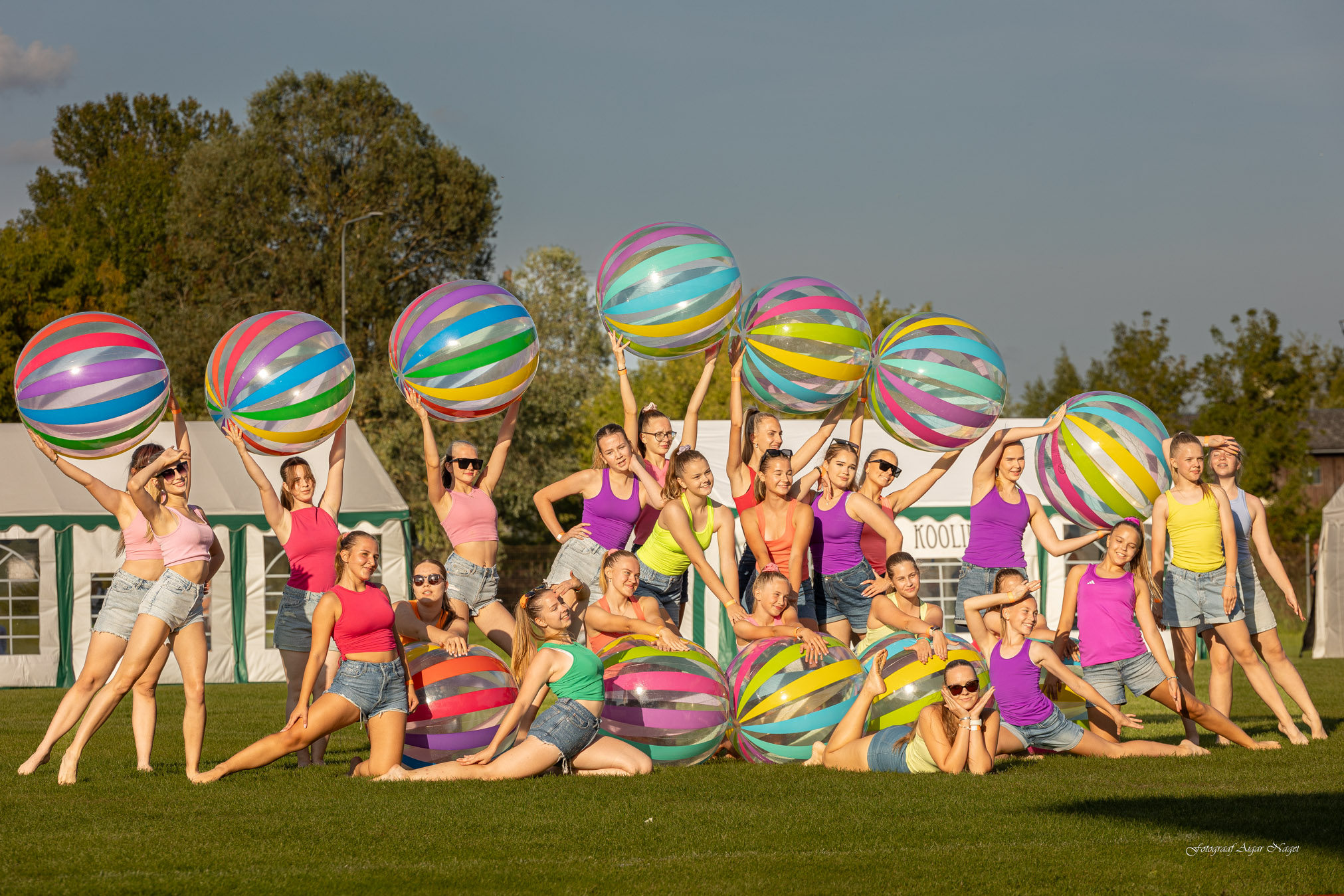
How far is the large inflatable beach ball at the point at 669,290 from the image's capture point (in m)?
7.93

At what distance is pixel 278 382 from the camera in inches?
285

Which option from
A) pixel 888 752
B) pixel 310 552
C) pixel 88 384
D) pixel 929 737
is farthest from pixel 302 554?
pixel 929 737

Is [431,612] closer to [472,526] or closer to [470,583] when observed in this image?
[470,583]

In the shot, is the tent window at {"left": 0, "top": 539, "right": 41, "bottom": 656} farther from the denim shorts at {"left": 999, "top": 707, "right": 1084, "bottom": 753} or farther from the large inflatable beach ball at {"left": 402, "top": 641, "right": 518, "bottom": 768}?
the denim shorts at {"left": 999, "top": 707, "right": 1084, "bottom": 753}

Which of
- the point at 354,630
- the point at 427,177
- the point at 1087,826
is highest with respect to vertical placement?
the point at 427,177

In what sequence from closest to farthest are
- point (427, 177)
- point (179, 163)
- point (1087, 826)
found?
point (1087, 826) → point (427, 177) → point (179, 163)

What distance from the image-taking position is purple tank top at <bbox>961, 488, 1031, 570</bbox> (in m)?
8.16

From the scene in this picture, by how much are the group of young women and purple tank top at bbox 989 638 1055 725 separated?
1 centimetres

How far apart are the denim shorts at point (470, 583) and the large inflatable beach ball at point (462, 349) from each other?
Result: 3.03 ft

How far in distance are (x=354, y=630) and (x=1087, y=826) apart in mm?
3663

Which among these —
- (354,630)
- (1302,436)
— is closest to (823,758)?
(354,630)

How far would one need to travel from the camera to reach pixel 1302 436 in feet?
97.7

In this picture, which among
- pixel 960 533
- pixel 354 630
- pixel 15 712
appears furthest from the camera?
pixel 960 533

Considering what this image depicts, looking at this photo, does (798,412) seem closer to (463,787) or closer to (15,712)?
(463,787)
